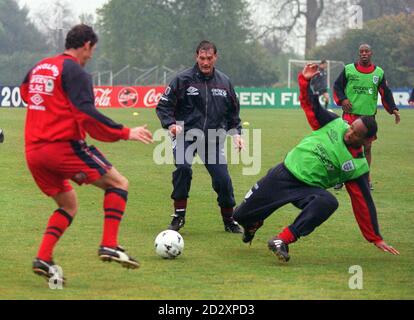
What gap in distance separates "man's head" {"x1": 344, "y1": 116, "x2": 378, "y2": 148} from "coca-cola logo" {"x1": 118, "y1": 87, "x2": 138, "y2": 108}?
41.6 meters

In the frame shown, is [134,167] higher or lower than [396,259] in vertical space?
higher

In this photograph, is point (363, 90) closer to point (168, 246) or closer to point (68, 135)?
point (168, 246)

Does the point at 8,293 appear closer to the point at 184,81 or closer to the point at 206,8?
the point at 184,81

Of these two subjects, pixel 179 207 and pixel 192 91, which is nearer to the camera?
Result: pixel 192 91

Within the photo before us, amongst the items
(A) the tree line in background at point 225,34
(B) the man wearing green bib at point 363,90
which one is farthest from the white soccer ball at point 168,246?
(A) the tree line in background at point 225,34

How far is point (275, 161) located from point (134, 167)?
300 centimetres

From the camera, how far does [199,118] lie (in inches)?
442

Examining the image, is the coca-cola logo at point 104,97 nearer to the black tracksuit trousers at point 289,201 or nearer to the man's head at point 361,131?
the black tracksuit trousers at point 289,201

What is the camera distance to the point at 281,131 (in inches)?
1184

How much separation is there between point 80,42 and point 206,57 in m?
3.04

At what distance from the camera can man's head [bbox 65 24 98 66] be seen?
26.7ft

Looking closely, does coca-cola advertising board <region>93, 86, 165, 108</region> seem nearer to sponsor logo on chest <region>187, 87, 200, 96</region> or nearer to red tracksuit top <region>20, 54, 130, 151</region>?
sponsor logo on chest <region>187, 87, 200, 96</region>

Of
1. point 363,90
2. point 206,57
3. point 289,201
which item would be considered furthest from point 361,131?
point 363,90

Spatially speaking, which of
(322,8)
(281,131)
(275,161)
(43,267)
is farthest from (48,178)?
(322,8)
